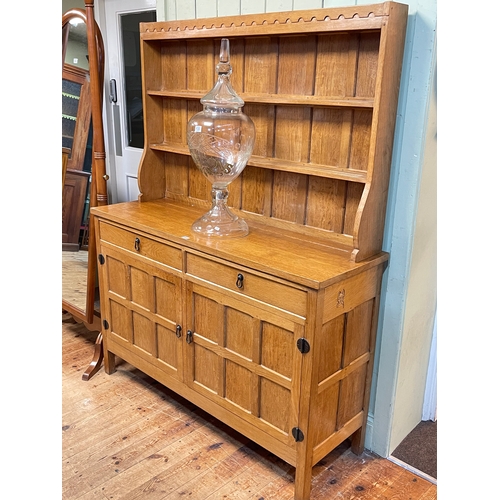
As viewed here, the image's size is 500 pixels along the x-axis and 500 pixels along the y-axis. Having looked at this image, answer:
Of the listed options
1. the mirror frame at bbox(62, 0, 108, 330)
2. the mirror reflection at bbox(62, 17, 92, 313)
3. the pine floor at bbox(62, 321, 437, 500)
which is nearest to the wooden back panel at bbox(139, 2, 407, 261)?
the mirror frame at bbox(62, 0, 108, 330)

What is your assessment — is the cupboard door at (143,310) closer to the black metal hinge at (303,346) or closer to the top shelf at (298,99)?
the black metal hinge at (303,346)

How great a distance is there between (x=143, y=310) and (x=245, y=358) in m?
0.65

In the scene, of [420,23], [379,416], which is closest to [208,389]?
[379,416]

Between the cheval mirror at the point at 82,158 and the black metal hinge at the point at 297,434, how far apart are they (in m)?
1.31

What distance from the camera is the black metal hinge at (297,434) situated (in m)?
1.76

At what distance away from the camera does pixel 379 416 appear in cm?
206

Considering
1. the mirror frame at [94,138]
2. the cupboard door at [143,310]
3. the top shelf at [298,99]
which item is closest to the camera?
the top shelf at [298,99]

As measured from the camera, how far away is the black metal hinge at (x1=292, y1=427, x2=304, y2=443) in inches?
69.3

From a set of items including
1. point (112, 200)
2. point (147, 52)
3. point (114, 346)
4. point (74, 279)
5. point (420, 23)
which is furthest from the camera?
point (112, 200)

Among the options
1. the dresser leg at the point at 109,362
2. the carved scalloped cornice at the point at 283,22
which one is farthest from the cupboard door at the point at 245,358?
the carved scalloped cornice at the point at 283,22

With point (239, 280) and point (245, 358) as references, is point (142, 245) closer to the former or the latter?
point (239, 280)
